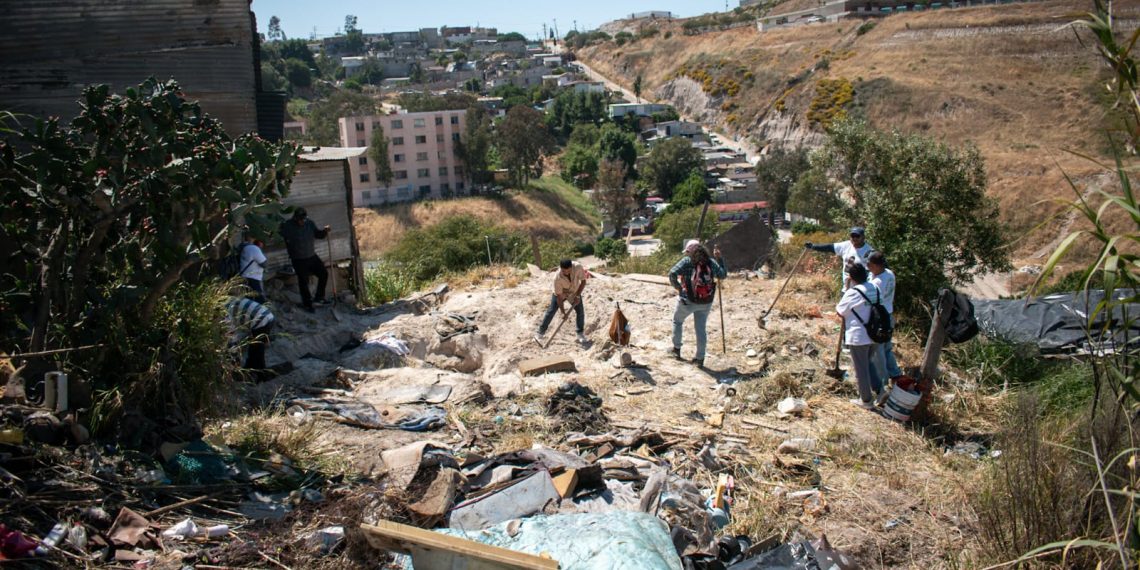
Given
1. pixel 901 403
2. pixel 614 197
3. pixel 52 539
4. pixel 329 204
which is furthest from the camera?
pixel 614 197

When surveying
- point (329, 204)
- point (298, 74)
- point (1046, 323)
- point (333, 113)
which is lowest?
point (1046, 323)

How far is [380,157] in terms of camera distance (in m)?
56.8

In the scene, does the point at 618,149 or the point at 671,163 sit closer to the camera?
the point at 671,163

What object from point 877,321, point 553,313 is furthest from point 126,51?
point 877,321

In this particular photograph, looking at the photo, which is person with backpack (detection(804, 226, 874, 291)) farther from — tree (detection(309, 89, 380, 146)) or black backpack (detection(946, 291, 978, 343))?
tree (detection(309, 89, 380, 146))

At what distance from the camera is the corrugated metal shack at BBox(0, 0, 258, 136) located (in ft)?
26.9

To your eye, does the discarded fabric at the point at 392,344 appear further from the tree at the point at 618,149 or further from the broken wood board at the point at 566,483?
the tree at the point at 618,149

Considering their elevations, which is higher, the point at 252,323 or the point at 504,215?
the point at 252,323

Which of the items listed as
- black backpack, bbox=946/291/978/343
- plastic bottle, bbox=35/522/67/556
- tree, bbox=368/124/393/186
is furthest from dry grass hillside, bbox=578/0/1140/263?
plastic bottle, bbox=35/522/67/556

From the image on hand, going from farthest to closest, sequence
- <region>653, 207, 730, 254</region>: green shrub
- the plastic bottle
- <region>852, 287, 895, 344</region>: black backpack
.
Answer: <region>653, 207, 730, 254</region>: green shrub, <region>852, 287, 895, 344</region>: black backpack, the plastic bottle

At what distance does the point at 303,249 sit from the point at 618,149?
53.8 meters

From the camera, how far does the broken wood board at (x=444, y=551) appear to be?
379cm

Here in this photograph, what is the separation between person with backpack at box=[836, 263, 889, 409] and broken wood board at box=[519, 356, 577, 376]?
2615 millimetres

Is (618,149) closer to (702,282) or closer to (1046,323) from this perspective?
(1046,323)
